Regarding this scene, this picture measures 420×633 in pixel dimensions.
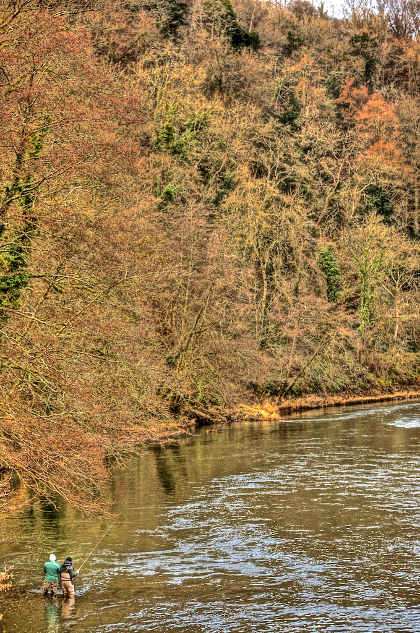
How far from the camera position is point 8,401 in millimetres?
19344

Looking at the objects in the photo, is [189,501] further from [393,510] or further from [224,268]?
[224,268]

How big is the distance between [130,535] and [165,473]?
28.8ft

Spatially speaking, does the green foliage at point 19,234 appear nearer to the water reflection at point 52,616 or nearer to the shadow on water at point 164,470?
the water reflection at point 52,616

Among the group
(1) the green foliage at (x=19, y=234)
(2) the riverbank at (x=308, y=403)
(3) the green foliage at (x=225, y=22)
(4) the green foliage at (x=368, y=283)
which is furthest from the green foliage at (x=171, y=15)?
(1) the green foliage at (x=19, y=234)

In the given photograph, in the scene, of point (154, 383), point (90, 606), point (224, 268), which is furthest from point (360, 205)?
point (90, 606)

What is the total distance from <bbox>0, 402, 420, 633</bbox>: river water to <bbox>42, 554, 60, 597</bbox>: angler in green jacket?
301mm

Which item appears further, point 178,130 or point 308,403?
point 178,130

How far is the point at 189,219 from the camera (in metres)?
46.9

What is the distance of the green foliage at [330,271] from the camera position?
207 feet

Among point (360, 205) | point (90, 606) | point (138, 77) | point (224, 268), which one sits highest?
point (138, 77)

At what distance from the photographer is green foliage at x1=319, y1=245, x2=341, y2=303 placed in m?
63.2

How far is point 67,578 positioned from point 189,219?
2985 cm

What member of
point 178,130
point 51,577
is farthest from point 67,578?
point 178,130

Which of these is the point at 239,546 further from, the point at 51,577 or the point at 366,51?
the point at 366,51
